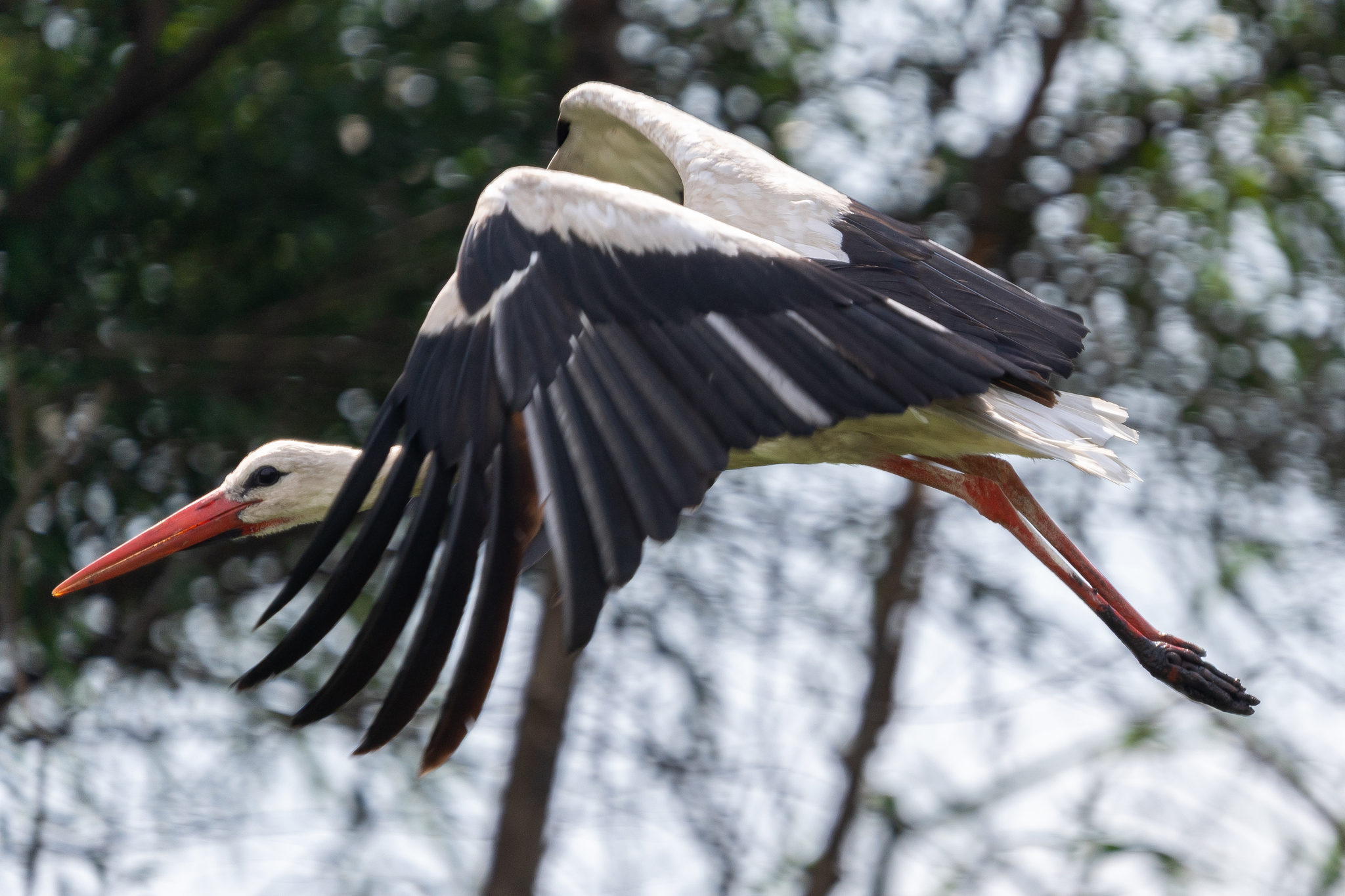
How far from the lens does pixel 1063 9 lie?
6.05 meters

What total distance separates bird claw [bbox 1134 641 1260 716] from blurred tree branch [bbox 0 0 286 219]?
3.24 metres

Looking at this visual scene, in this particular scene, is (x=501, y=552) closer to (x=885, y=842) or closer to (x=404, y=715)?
(x=404, y=715)

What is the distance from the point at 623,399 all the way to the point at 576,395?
0.26 feet

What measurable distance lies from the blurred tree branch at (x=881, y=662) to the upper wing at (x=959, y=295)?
88.5 inches

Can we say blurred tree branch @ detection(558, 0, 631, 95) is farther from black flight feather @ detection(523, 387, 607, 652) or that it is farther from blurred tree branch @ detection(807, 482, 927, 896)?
black flight feather @ detection(523, 387, 607, 652)

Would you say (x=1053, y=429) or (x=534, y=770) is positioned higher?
(x=1053, y=429)

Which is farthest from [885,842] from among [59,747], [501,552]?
[501,552]

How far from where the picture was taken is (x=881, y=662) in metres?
6.27

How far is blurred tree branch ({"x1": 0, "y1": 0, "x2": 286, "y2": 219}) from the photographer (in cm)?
521

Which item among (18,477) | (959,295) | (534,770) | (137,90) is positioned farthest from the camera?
(534,770)

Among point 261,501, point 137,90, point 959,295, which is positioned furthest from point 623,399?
point 137,90

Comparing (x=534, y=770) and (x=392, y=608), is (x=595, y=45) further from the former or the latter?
(x=392, y=608)

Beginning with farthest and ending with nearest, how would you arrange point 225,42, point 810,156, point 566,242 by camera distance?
point 810,156 → point 225,42 → point 566,242

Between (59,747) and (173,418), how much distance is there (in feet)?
3.68
